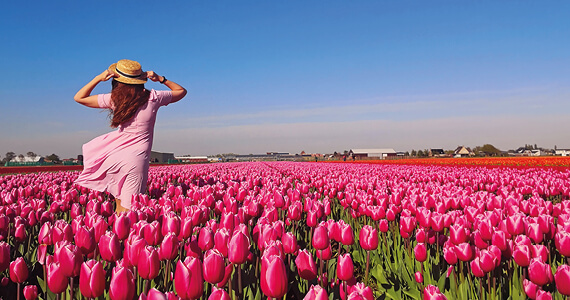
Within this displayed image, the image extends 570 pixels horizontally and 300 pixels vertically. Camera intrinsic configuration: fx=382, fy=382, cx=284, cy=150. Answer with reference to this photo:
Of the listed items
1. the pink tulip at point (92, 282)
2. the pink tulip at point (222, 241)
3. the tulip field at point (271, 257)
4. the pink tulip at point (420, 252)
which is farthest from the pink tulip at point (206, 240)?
the pink tulip at point (420, 252)

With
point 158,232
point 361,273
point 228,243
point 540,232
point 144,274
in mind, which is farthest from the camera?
point 361,273

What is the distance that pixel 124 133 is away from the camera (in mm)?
5676

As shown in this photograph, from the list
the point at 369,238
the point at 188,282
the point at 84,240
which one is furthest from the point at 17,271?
the point at 369,238

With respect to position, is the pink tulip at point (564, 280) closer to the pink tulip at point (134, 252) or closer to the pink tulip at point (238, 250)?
the pink tulip at point (238, 250)

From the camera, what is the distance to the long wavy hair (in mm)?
5336

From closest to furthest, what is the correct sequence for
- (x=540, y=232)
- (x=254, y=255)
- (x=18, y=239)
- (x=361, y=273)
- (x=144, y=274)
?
(x=144, y=274), (x=540, y=232), (x=254, y=255), (x=18, y=239), (x=361, y=273)

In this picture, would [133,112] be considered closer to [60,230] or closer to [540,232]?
[60,230]

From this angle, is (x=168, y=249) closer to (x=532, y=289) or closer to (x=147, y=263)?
(x=147, y=263)

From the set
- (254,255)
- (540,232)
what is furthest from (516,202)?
(254,255)

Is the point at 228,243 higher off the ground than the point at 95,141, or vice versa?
the point at 95,141

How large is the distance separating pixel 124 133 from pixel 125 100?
0.58 meters

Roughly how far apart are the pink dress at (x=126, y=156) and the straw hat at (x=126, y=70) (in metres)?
0.39

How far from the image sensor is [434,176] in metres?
10.7

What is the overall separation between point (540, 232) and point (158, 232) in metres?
2.79
